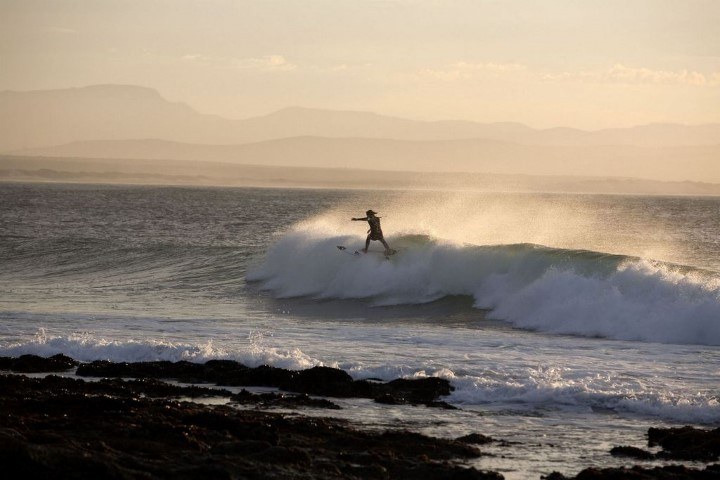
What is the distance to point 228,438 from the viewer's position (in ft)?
34.6

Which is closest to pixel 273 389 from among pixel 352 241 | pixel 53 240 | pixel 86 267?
pixel 352 241

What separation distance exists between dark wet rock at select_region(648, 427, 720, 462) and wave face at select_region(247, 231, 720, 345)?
800 centimetres

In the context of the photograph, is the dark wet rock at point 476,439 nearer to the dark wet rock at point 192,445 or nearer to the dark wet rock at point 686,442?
the dark wet rock at point 192,445

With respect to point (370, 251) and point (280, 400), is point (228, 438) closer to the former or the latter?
point (280, 400)

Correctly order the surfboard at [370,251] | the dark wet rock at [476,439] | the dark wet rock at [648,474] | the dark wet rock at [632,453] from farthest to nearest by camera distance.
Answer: the surfboard at [370,251] → the dark wet rock at [476,439] → the dark wet rock at [632,453] → the dark wet rock at [648,474]

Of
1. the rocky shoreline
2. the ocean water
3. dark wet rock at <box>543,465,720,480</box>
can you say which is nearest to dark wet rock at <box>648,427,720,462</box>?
the rocky shoreline

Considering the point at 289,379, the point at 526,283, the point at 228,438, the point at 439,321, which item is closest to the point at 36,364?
the point at 289,379

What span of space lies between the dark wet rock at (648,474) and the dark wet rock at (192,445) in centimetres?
80

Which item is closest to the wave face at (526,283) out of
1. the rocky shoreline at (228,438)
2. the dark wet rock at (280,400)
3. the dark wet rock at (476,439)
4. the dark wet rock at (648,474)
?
the rocky shoreline at (228,438)

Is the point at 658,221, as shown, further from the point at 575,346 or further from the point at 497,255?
the point at 575,346

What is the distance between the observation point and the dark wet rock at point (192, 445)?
29.1ft

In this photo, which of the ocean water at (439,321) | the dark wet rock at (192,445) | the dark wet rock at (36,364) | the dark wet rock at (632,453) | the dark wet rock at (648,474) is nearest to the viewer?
the dark wet rock at (192,445)

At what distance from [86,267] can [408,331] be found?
1771 cm

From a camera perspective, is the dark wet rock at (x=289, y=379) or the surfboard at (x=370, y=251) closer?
the dark wet rock at (x=289, y=379)
